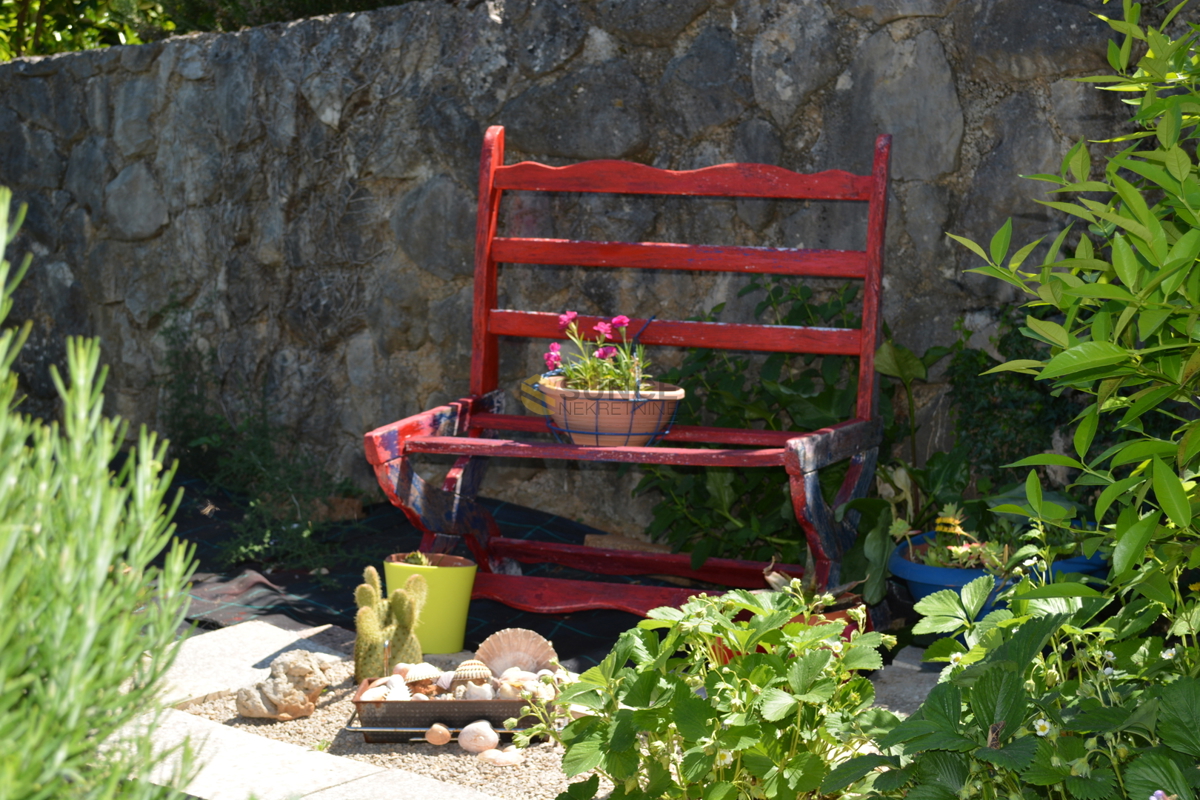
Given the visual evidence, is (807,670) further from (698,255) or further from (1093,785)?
(698,255)

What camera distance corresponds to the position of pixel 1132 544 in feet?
3.73

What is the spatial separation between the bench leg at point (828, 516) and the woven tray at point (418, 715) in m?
0.78

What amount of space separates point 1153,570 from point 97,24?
6.00 metres

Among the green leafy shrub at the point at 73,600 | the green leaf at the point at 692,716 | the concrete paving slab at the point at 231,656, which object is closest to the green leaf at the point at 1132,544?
the green leaf at the point at 692,716

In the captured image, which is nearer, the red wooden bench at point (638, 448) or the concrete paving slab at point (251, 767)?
the concrete paving slab at point (251, 767)

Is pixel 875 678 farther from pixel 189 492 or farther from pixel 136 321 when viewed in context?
pixel 136 321

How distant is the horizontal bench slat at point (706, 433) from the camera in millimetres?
2764

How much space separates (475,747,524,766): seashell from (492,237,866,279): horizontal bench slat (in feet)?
4.64

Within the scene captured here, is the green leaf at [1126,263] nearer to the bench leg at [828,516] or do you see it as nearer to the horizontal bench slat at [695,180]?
the bench leg at [828,516]

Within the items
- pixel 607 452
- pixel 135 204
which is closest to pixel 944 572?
pixel 607 452

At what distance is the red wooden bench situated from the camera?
2.58m

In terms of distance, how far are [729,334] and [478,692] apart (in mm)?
1219

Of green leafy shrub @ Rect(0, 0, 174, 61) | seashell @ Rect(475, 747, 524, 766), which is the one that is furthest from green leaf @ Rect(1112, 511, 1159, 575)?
green leafy shrub @ Rect(0, 0, 174, 61)

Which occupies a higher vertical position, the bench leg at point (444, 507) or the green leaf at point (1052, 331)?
the green leaf at point (1052, 331)
